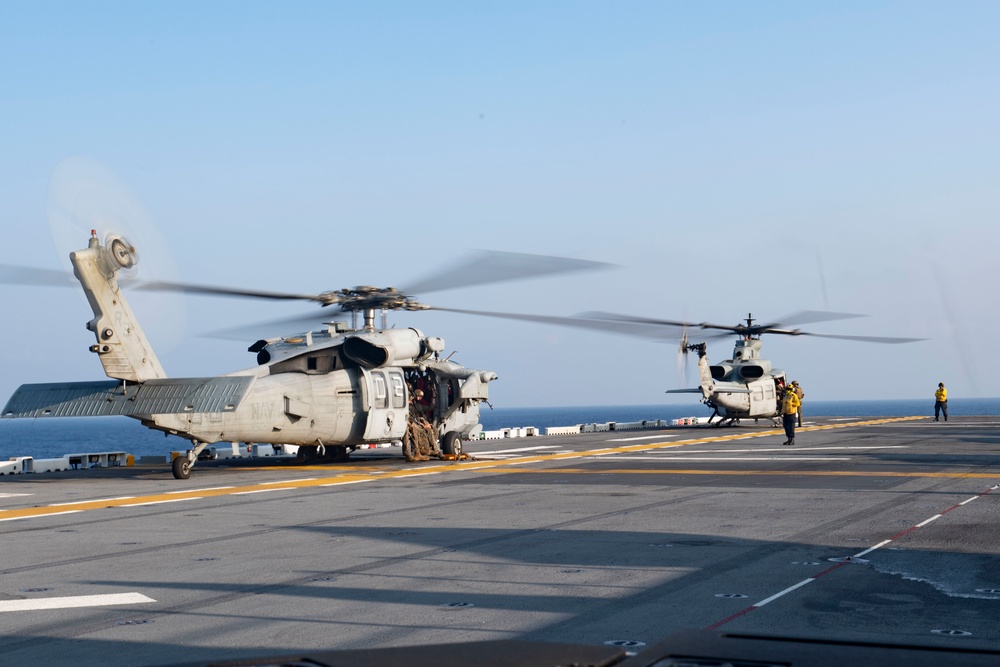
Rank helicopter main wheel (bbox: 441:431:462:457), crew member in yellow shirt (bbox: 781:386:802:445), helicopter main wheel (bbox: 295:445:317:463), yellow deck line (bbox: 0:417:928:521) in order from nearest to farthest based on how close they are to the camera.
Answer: yellow deck line (bbox: 0:417:928:521) → helicopter main wheel (bbox: 295:445:317:463) → helicopter main wheel (bbox: 441:431:462:457) → crew member in yellow shirt (bbox: 781:386:802:445)

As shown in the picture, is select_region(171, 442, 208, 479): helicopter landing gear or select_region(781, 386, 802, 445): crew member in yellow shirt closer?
select_region(171, 442, 208, 479): helicopter landing gear

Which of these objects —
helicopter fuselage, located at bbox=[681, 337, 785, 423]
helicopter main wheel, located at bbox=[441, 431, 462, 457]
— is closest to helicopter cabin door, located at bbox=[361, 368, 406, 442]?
helicopter main wheel, located at bbox=[441, 431, 462, 457]

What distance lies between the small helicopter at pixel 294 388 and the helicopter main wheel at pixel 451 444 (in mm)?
32

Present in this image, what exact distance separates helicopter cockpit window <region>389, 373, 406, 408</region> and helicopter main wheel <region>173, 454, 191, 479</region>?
609 centimetres

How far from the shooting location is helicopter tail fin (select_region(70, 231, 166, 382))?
21297 millimetres

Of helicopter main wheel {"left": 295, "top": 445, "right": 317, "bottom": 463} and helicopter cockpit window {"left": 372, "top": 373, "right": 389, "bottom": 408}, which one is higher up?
helicopter cockpit window {"left": 372, "top": 373, "right": 389, "bottom": 408}

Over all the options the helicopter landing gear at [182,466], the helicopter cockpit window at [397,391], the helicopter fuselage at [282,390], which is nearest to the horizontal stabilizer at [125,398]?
the helicopter fuselage at [282,390]

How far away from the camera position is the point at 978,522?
1296 centimetres

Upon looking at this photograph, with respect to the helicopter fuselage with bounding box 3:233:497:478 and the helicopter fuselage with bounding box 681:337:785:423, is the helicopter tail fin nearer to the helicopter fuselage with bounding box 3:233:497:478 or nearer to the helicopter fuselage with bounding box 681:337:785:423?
the helicopter fuselage with bounding box 3:233:497:478

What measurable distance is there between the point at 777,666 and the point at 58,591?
7910mm

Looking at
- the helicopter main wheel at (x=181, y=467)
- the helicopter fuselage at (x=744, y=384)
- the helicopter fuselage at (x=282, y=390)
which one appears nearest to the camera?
the helicopter fuselage at (x=282, y=390)

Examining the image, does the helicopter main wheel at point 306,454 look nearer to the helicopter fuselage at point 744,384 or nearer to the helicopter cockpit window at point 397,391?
the helicopter cockpit window at point 397,391

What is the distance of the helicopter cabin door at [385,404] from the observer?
86.7 feet

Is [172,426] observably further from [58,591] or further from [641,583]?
[641,583]
